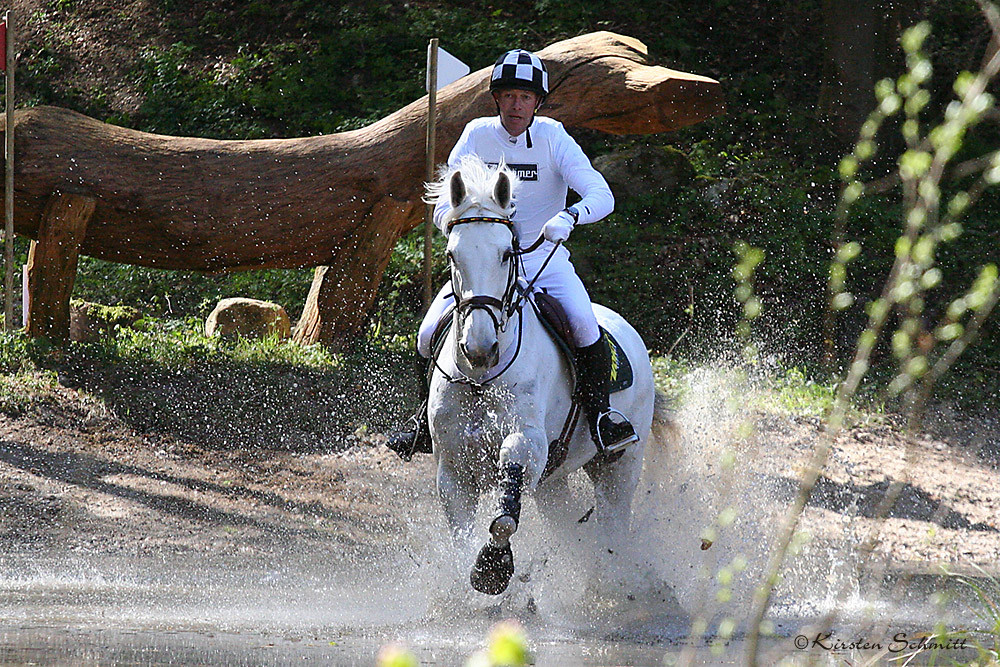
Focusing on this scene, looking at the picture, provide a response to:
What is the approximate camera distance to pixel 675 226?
47.5 ft

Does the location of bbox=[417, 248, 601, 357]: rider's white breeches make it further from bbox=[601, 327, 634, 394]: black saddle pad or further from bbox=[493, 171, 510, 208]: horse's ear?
bbox=[493, 171, 510, 208]: horse's ear

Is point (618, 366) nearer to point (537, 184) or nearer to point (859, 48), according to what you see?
point (537, 184)

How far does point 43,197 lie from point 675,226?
24.8 ft

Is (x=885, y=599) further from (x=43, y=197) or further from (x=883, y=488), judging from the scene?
(x=43, y=197)

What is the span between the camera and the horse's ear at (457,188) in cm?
481

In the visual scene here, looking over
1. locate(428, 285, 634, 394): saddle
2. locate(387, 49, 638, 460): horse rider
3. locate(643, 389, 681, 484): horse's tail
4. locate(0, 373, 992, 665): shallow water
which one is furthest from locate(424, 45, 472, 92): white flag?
locate(428, 285, 634, 394): saddle

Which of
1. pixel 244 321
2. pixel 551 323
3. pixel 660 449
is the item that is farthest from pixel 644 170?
pixel 551 323

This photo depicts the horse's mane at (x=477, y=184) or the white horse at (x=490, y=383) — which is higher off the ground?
the horse's mane at (x=477, y=184)

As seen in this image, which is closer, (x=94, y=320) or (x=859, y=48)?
(x=94, y=320)

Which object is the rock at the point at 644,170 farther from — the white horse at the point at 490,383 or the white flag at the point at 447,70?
the white horse at the point at 490,383

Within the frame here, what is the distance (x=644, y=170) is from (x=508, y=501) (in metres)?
10.9

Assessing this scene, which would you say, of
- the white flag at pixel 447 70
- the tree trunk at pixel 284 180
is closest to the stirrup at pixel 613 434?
the tree trunk at pixel 284 180

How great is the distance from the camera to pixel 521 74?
536cm

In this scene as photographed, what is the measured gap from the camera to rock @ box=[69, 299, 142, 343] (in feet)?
38.0
